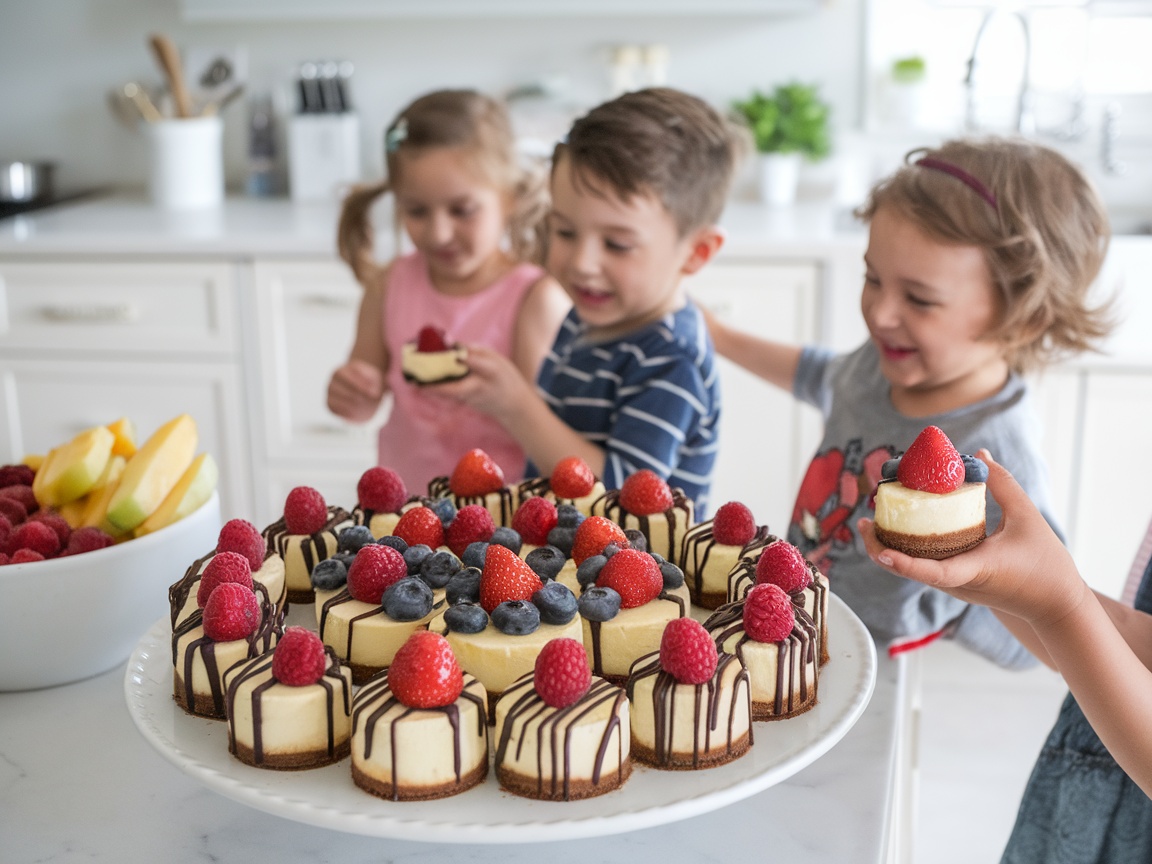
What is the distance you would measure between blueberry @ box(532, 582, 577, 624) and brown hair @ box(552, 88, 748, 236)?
2.19ft

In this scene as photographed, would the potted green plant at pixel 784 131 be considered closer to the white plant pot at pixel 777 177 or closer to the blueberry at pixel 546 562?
the white plant pot at pixel 777 177

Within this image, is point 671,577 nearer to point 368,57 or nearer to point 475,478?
point 475,478

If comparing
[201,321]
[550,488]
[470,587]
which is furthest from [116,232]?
[470,587]

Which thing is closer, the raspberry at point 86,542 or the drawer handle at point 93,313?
the raspberry at point 86,542

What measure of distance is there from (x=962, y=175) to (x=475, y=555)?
24.5 inches

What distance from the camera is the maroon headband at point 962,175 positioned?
3.90 ft

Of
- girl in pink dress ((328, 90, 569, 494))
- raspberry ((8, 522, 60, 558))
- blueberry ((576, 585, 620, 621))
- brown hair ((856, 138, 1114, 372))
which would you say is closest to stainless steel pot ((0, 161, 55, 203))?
girl in pink dress ((328, 90, 569, 494))

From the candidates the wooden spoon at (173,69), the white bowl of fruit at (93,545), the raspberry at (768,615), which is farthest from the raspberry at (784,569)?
the wooden spoon at (173,69)

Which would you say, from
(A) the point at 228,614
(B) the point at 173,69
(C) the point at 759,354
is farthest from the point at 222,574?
(B) the point at 173,69

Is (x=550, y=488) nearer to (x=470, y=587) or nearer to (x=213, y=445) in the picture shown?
(x=470, y=587)

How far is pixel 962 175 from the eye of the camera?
1.21 meters

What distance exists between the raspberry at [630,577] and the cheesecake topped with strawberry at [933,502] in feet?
0.62

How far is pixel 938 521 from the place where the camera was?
90 centimetres

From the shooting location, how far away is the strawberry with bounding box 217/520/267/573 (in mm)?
1035
